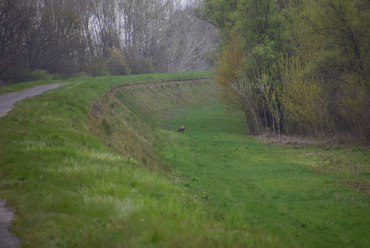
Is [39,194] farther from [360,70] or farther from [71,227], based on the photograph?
[360,70]

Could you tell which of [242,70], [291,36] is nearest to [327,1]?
[291,36]

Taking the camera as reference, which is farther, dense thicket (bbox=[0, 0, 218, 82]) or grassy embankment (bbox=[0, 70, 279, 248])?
dense thicket (bbox=[0, 0, 218, 82])

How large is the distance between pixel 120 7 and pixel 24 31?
26.5 m

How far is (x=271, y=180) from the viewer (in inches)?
556

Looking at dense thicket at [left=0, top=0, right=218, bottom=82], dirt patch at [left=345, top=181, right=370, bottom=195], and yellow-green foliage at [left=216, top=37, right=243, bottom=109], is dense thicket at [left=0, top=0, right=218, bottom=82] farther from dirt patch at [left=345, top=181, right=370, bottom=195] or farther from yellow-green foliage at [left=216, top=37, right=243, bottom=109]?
dirt patch at [left=345, top=181, right=370, bottom=195]

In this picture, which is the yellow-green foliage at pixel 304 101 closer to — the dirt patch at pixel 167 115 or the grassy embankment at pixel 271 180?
the grassy embankment at pixel 271 180

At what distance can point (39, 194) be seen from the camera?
6.27 metres

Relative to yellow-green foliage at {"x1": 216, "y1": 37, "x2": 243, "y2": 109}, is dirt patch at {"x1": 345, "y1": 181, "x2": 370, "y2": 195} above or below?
below

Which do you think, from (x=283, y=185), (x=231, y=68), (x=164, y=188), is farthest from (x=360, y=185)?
(x=231, y=68)

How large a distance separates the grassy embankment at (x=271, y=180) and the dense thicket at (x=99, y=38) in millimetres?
16942

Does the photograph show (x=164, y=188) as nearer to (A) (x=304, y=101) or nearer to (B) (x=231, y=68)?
(A) (x=304, y=101)

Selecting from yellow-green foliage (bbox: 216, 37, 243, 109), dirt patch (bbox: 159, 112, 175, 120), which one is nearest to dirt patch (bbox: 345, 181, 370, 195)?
yellow-green foliage (bbox: 216, 37, 243, 109)

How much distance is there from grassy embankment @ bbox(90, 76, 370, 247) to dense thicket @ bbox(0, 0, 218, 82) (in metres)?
16.9

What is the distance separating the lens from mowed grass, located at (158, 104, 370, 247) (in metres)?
8.84
